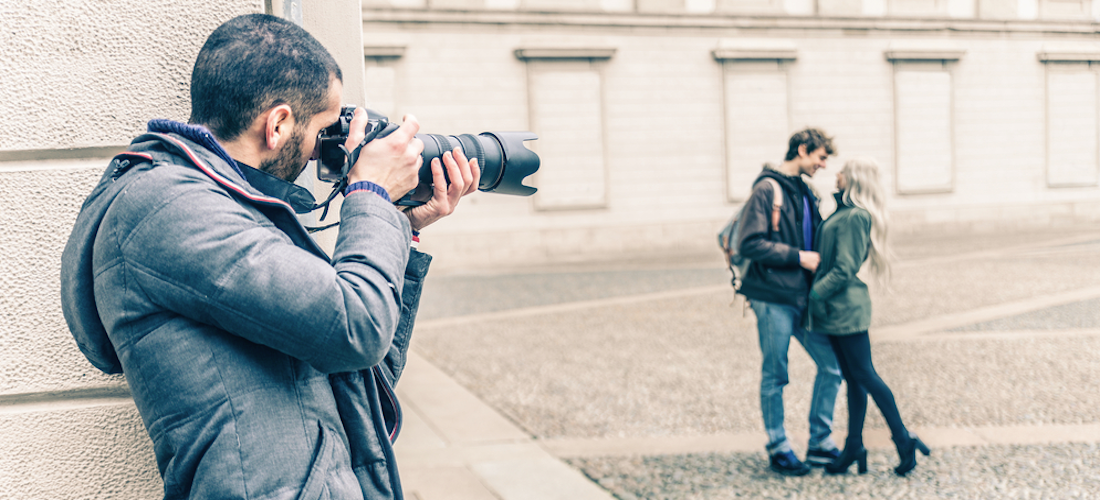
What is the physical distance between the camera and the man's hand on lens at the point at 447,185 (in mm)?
1304

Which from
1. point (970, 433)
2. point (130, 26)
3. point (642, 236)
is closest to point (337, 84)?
point (130, 26)

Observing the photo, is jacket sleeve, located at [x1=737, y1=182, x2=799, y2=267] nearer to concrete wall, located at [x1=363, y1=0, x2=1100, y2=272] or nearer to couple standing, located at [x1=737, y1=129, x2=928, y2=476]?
couple standing, located at [x1=737, y1=129, x2=928, y2=476]

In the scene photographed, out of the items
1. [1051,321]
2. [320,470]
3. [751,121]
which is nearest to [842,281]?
[320,470]

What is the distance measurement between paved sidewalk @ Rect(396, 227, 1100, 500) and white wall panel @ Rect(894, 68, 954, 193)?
744 centimetres

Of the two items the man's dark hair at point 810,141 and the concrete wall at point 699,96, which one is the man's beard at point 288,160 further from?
the concrete wall at point 699,96

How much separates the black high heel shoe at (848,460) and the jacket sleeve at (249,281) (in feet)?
10.5

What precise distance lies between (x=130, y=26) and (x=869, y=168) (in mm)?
3213

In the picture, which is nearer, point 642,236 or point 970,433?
point 970,433

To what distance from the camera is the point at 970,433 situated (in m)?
4.29

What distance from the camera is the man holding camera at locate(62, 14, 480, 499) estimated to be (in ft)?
3.30

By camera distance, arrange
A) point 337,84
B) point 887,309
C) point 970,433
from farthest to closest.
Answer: point 887,309
point 970,433
point 337,84

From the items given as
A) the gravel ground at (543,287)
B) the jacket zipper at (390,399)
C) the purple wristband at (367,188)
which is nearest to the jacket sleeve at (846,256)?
the jacket zipper at (390,399)

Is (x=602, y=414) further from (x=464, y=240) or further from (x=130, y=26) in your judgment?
(x=464, y=240)

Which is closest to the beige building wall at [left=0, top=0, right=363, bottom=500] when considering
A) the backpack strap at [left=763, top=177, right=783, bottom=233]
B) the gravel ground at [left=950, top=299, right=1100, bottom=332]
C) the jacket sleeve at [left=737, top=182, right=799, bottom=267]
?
the jacket sleeve at [left=737, top=182, right=799, bottom=267]
